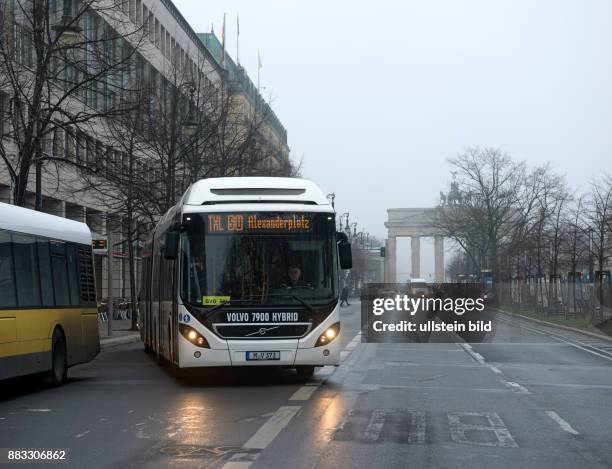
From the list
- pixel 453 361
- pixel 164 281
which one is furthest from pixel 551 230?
pixel 164 281

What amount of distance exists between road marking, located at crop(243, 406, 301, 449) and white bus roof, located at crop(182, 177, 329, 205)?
4.92m

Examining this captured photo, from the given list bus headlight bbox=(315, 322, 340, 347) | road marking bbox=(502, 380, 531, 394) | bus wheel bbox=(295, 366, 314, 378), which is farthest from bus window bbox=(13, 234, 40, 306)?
road marking bbox=(502, 380, 531, 394)

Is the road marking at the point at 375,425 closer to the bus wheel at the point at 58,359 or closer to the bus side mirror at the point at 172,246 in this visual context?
the bus side mirror at the point at 172,246

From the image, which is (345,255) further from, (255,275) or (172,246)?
(172,246)

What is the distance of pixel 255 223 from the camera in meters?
17.2

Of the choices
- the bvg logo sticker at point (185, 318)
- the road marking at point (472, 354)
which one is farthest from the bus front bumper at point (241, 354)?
the road marking at point (472, 354)

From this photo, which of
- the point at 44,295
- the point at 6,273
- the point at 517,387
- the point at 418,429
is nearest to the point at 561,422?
the point at 418,429

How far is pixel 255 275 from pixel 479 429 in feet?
20.9

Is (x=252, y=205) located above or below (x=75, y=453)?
above

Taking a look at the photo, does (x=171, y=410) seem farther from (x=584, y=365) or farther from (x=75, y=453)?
(x=584, y=365)

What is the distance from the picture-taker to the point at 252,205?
56.9ft

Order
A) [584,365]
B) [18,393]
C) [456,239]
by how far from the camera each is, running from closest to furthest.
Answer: [18,393], [584,365], [456,239]

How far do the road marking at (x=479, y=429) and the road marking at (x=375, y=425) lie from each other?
0.72 m

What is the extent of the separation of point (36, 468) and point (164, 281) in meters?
11.1
